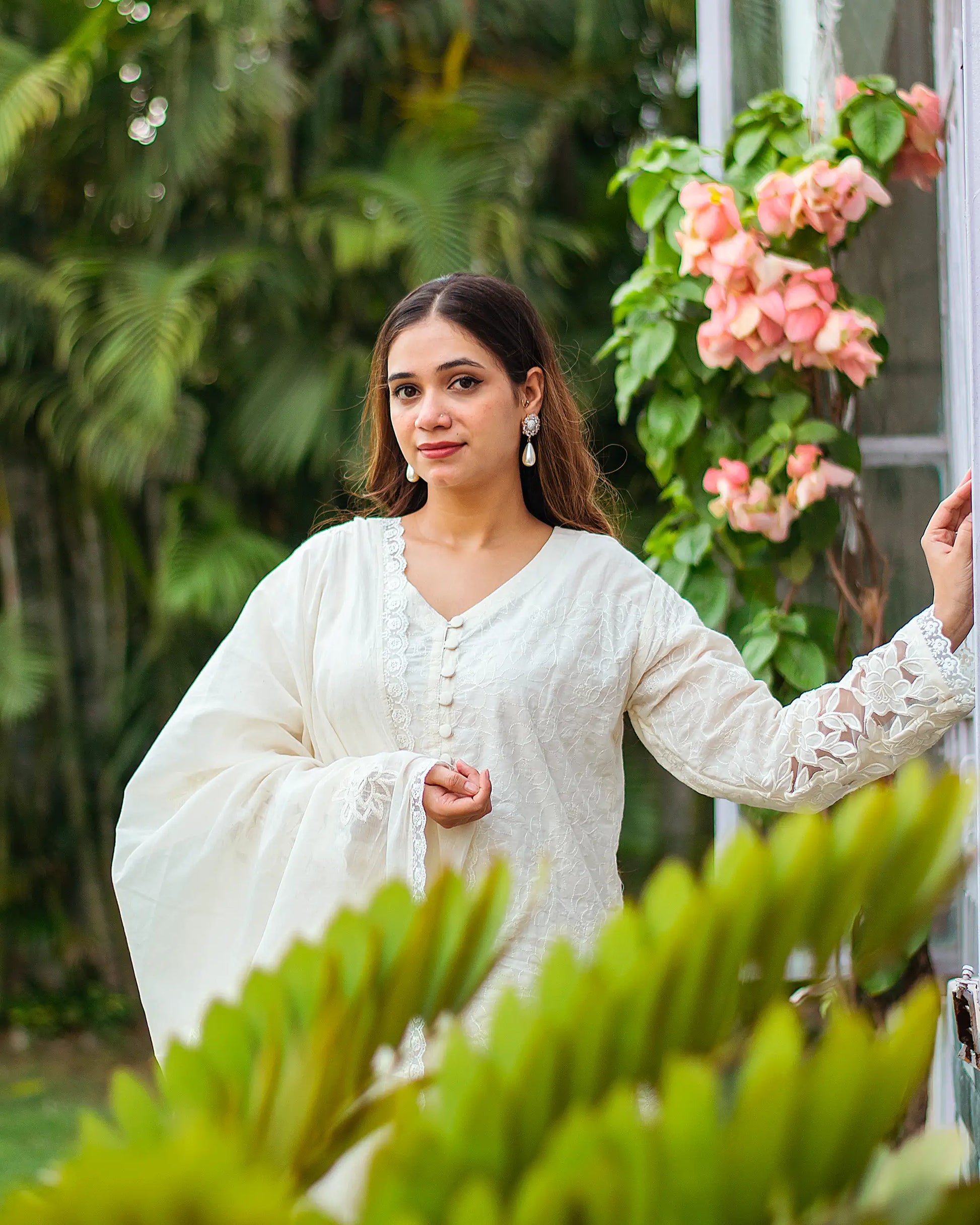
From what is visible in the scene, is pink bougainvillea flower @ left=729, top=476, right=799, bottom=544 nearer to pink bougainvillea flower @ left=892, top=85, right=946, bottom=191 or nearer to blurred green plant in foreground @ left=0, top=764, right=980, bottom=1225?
pink bougainvillea flower @ left=892, top=85, right=946, bottom=191

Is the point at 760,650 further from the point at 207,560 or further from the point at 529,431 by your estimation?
the point at 207,560

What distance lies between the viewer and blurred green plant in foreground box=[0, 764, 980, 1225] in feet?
1.68

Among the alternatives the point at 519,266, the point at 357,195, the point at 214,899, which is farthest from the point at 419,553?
the point at 357,195

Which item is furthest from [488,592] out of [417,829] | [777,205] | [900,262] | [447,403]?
[900,262]

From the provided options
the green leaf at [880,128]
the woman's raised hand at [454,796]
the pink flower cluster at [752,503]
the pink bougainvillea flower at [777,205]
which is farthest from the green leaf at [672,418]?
the woman's raised hand at [454,796]

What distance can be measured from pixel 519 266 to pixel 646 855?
196cm

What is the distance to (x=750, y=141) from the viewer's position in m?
2.34

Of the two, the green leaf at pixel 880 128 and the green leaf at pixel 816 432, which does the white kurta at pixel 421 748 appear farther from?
the green leaf at pixel 880 128

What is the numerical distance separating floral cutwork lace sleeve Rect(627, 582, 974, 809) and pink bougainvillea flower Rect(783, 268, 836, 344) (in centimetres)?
63

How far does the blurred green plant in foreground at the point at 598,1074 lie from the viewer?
1.68ft

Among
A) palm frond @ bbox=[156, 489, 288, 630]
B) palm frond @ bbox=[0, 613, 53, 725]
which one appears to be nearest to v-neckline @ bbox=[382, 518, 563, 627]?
palm frond @ bbox=[156, 489, 288, 630]

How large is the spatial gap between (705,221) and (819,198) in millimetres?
179

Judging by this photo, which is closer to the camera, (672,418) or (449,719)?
(449,719)

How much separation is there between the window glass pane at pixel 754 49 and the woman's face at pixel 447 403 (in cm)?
114
